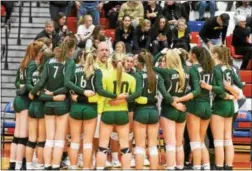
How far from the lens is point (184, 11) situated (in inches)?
581

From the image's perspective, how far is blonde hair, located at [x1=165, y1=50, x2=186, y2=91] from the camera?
10.1 metres

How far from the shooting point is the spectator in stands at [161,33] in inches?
522

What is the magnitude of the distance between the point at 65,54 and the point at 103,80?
2.11 ft

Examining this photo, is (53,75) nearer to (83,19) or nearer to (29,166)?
(29,166)

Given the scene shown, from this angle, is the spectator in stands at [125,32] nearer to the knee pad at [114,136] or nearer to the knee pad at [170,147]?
the knee pad at [114,136]

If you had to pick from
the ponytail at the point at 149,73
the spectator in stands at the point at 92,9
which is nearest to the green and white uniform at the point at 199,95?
the ponytail at the point at 149,73

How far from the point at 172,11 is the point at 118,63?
4833 mm

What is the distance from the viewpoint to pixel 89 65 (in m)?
10.0

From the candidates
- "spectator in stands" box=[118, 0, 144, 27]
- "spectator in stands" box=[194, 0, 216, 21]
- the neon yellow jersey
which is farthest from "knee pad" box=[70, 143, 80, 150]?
"spectator in stands" box=[194, 0, 216, 21]

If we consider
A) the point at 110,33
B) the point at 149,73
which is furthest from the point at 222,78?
the point at 110,33

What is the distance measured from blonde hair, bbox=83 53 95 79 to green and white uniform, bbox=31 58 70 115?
0.35m

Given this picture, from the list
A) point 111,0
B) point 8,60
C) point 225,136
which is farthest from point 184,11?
point 225,136

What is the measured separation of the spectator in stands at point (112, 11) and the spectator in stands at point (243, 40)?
236 cm

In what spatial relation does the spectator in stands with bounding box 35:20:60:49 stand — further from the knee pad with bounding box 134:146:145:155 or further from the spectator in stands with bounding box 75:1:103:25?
the knee pad with bounding box 134:146:145:155
